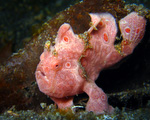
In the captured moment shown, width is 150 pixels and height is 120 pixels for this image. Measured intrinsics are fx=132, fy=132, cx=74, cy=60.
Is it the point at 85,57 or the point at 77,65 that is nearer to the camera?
the point at 77,65

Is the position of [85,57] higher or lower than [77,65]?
higher

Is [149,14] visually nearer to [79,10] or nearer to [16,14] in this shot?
[79,10]

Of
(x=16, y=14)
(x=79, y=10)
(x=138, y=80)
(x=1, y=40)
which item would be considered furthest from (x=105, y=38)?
(x=16, y=14)

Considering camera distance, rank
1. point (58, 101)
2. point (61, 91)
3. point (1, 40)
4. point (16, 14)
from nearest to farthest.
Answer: point (61, 91) → point (58, 101) → point (1, 40) → point (16, 14)

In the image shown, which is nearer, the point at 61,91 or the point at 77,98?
the point at 61,91

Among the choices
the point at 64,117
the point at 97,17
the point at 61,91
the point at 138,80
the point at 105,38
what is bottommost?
the point at 138,80
